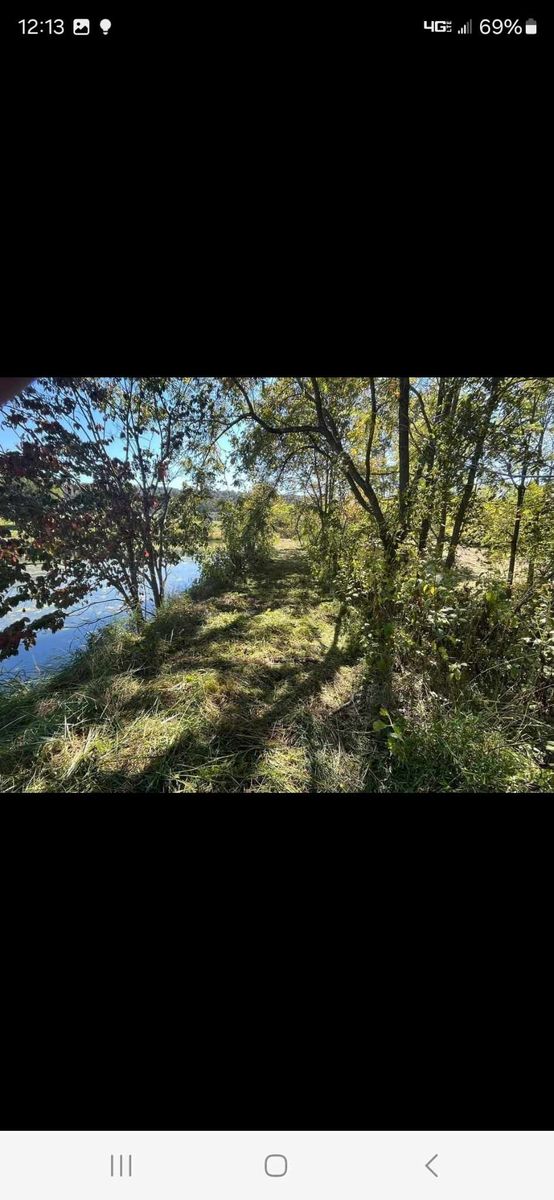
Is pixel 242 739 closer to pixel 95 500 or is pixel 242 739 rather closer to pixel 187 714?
pixel 187 714

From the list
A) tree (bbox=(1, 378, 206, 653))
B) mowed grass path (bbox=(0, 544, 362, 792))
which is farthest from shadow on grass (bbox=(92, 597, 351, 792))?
tree (bbox=(1, 378, 206, 653))

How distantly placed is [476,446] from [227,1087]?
301 centimetres

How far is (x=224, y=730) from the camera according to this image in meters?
1.78

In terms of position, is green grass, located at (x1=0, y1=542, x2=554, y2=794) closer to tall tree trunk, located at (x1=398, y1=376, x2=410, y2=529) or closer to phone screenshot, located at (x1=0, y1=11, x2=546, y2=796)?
phone screenshot, located at (x1=0, y1=11, x2=546, y2=796)

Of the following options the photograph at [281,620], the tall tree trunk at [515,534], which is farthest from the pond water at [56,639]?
the tall tree trunk at [515,534]

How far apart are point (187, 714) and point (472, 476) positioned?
7.58 feet

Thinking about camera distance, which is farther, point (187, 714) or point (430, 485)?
point (430, 485)

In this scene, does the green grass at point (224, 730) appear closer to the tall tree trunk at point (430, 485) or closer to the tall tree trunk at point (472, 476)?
the tall tree trunk at point (430, 485)

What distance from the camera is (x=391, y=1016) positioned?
1070 mm

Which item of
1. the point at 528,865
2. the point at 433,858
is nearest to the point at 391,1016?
the point at 433,858

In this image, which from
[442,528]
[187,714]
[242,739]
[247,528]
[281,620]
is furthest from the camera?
[247,528]
